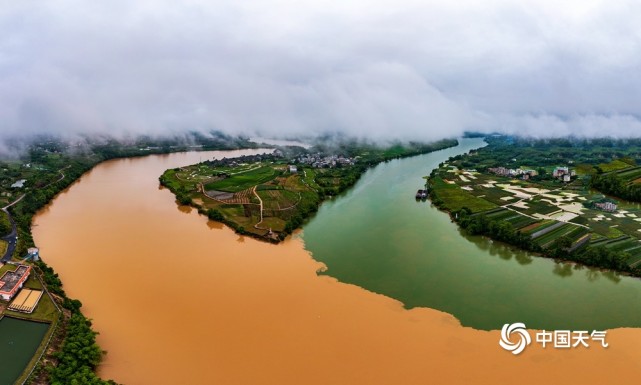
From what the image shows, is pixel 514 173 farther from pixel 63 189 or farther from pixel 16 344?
pixel 63 189

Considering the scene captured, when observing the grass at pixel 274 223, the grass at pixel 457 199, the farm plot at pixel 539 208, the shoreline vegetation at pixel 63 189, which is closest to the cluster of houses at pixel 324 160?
the shoreline vegetation at pixel 63 189

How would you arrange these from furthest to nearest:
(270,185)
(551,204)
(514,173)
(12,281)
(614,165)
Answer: (614,165)
(514,173)
(270,185)
(551,204)
(12,281)

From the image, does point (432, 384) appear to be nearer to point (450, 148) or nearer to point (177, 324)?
point (177, 324)

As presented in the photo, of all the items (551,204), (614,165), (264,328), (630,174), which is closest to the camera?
(264,328)

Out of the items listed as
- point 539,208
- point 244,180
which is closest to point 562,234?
point 539,208

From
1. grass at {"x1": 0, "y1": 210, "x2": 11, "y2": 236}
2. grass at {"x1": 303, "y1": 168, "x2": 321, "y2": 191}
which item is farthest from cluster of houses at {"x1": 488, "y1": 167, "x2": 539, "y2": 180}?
grass at {"x1": 0, "y1": 210, "x2": 11, "y2": 236}

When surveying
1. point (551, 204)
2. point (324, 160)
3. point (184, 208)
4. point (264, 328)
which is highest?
point (324, 160)

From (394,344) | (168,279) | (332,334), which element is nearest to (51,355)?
(168,279)

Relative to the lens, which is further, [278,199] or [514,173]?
[514,173]

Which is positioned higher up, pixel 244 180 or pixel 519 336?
pixel 244 180
